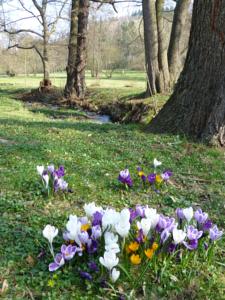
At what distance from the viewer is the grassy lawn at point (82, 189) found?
3.02 m

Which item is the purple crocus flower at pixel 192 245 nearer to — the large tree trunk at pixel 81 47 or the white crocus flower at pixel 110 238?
the white crocus flower at pixel 110 238

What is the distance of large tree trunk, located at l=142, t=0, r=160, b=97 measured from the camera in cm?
1463

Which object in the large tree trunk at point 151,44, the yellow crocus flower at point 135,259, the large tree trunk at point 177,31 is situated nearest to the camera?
the yellow crocus flower at point 135,259

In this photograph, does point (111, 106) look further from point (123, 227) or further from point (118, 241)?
point (123, 227)

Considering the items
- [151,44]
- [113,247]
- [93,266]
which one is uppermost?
[151,44]

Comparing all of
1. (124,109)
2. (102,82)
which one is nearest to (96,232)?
(124,109)

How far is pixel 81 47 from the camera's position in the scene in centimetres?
2119

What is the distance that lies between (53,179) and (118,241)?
149cm

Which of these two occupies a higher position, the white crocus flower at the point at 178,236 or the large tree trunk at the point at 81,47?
the large tree trunk at the point at 81,47

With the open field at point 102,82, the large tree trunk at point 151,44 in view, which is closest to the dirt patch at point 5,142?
the large tree trunk at point 151,44

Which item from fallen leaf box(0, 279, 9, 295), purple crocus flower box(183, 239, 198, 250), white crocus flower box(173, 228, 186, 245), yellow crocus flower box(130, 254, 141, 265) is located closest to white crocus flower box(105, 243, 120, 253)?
yellow crocus flower box(130, 254, 141, 265)

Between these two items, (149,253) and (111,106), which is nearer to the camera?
(149,253)

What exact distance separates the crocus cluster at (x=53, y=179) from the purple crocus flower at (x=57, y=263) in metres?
1.41

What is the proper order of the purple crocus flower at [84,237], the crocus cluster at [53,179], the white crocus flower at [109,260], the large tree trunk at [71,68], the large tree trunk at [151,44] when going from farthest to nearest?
the large tree trunk at [71,68] → the large tree trunk at [151,44] → the crocus cluster at [53,179] → the purple crocus flower at [84,237] → the white crocus flower at [109,260]
